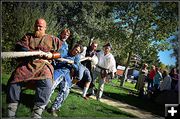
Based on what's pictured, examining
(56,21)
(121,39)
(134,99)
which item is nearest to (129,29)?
(121,39)

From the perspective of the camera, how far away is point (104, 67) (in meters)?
8.37

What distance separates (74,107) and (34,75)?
1641mm

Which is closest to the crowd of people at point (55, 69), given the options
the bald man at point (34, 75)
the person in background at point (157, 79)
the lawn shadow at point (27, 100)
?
the bald man at point (34, 75)

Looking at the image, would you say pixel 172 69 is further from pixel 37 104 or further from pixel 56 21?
pixel 37 104

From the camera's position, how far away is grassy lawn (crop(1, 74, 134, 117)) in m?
6.41

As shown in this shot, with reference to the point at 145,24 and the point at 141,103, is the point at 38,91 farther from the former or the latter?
the point at 141,103

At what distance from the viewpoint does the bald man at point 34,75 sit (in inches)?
231

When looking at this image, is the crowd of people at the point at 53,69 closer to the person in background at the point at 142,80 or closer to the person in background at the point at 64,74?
the person in background at the point at 64,74

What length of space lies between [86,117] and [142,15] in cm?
314

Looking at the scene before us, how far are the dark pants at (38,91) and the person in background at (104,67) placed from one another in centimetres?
257

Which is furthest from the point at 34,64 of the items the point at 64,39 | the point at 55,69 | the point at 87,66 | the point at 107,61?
the point at 107,61

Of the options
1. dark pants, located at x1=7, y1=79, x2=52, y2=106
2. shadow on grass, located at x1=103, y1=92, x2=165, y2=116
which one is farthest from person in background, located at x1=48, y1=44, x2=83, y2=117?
shadow on grass, located at x1=103, y1=92, x2=165, y2=116

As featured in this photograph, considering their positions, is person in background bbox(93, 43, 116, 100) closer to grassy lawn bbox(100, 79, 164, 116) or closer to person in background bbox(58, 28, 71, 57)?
grassy lawn bbox(100, 79, 164, 116)

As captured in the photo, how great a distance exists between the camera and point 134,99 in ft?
33.6
